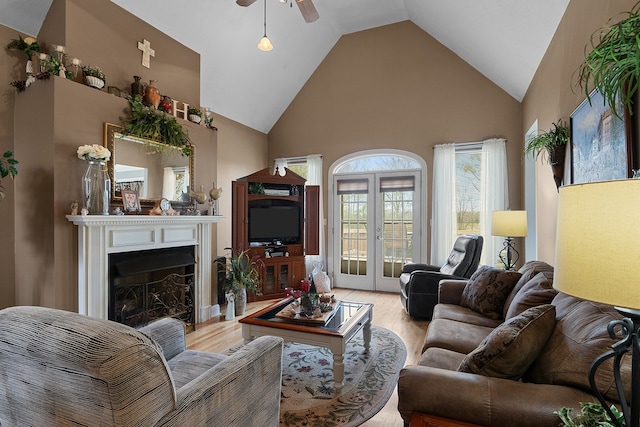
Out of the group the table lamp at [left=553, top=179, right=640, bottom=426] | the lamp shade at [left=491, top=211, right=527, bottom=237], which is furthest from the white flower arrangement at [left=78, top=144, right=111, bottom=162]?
the lamp shade at [left=491, top=211, right=527, bottom=237]

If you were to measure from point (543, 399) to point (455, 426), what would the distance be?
338 mm

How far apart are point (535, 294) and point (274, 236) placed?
12.9 ft

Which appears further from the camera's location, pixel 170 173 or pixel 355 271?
pixel 355 271

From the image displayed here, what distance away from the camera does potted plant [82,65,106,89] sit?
9.91 ft

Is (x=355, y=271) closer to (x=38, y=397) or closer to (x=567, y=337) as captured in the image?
(x=567, y=337)

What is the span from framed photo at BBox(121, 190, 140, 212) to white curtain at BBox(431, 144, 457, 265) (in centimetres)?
406

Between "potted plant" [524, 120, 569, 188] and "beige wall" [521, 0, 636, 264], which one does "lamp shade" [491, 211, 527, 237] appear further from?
"potted plant" [524, 120, 569, 188]

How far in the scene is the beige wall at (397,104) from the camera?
4965 mm

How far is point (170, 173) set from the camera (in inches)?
150

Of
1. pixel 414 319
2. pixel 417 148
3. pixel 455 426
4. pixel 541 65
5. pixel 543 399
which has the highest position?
pixel 541 65

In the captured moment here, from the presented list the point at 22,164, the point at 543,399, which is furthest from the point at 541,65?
the point at 22,164

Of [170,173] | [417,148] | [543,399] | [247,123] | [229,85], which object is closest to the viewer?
[543,399]

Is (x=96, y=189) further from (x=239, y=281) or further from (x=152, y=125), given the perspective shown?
(x=239, y=281)

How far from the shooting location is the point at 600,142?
1925 millimetres
